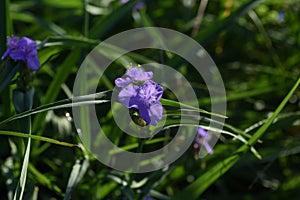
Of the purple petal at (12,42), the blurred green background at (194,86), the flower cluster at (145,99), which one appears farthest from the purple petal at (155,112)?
the purple petal at (12,42)

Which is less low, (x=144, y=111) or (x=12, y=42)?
(x=12, y=42)

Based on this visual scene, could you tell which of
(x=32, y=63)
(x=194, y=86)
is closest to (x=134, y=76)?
(x=32, y=63)

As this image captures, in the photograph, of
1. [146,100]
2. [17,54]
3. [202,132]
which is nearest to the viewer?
[146,100]

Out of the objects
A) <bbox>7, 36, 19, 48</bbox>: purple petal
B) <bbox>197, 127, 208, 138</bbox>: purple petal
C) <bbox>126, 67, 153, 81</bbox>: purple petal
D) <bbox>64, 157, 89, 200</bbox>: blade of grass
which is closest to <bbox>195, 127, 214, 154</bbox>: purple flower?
<bbox>197, 127, 208, 138</bbox>: purple petal

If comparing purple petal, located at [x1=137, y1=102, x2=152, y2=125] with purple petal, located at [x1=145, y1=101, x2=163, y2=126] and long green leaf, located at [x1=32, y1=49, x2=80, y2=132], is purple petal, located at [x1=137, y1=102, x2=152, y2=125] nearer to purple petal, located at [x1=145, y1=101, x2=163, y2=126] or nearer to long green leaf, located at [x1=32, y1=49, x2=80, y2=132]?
purple petal, located at [x1=145, y1=101, x2=163, y2=126]

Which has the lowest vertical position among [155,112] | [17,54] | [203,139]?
[203,139]

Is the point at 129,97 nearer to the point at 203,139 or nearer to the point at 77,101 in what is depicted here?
the point at 77,101

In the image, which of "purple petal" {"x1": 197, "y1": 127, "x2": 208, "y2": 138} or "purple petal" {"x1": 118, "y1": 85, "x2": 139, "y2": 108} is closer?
"purple petal" {"x1": 118, "y1": 85, "x2": 139, "y2": 108}

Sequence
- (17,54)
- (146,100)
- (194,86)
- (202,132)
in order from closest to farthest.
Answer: (146,100)
(17,54)
(202,132)
(194,86)
